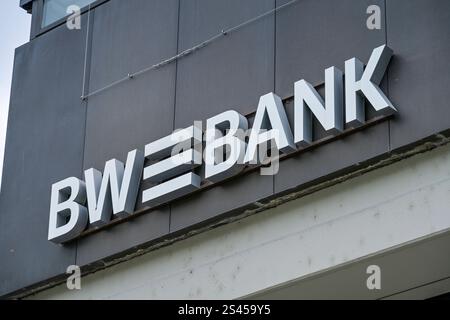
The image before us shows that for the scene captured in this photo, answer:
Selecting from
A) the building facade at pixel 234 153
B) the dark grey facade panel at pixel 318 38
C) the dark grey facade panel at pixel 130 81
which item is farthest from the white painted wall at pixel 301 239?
the dark grey facade panel at pixel 130 81

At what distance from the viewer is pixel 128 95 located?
15492mm

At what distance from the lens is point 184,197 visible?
46.1ft

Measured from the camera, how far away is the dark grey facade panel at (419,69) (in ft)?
39.3

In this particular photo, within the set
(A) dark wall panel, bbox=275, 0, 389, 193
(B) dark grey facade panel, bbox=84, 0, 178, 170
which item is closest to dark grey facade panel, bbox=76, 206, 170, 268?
(B) dark grey facade panel, bbox=84, 0, 178, 170

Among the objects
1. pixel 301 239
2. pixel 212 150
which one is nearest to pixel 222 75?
pixel 212 150

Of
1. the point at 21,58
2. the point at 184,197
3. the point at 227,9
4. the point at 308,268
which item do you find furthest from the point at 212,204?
the point at 21,58

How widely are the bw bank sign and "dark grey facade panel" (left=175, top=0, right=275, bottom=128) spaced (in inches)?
11.8

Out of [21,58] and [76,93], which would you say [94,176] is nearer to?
[76,93]

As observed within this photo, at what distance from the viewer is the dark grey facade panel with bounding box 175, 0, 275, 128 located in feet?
45.8

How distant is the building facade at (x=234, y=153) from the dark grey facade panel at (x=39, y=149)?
0.10 ft

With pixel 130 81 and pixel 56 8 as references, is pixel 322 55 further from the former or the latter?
pixel 56 8

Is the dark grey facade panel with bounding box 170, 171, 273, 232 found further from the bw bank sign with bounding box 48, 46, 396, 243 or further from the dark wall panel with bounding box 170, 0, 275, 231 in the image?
the bw bank sign with bounding box 48, 46, 396, 243

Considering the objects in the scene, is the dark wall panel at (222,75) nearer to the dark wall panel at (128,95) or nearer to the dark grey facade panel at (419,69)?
the dark wall panel at (128,95)

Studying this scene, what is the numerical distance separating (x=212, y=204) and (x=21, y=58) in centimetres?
541
